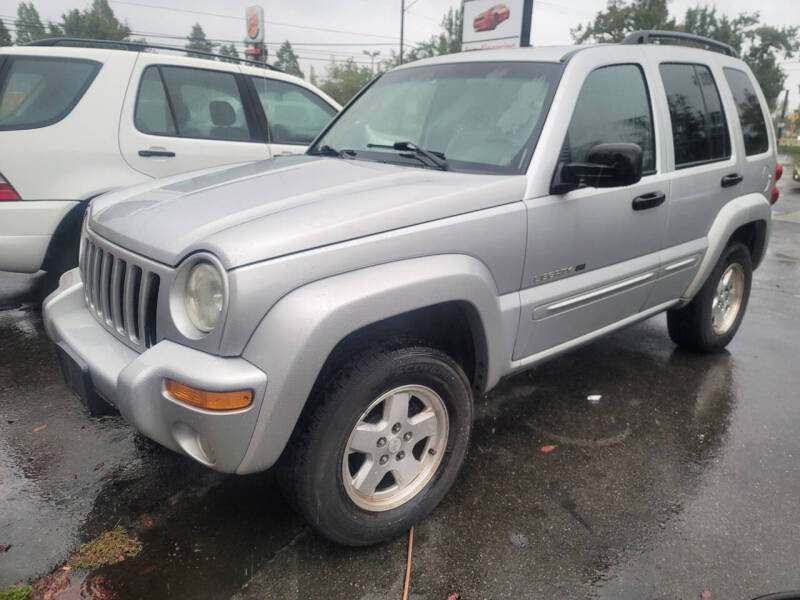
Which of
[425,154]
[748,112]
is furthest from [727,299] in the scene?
[425,154]

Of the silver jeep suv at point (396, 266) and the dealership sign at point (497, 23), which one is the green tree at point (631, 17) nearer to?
the dealership sign at point (497, 23)

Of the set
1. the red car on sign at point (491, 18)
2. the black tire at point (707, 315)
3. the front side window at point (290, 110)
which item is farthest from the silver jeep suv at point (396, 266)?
the red car on sign at point (491, 18)

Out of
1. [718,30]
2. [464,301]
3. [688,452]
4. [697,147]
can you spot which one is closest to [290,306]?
[464,301]

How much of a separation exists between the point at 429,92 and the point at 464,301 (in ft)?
4.61

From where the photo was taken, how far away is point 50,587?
211 cm

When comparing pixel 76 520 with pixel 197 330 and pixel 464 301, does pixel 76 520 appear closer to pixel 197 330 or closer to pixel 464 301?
pixel 197 330

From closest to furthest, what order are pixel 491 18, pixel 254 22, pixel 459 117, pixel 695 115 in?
pixel 459 117 < pixel 695 115 < pixel 491 18 < pixel 254 22

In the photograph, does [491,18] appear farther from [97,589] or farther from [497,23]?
[97,589]

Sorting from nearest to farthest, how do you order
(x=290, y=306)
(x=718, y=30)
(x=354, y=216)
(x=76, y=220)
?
(x=290, y=306), (x=354, y=216), (x=76, y=220), (x=718, y=30)

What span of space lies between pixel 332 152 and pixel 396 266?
1.39 meters

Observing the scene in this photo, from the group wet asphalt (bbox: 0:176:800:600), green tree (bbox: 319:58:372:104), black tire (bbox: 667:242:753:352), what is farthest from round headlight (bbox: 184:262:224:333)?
green tree (bbox: 319:58:372:104)

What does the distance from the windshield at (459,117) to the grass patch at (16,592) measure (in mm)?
2188

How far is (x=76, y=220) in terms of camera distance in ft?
13.7

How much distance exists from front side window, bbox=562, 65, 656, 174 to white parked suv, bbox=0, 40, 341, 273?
3.07 m
